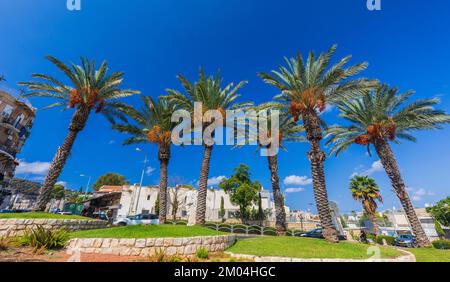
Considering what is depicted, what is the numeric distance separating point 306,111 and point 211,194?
104 ft

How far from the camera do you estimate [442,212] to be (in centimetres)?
3725

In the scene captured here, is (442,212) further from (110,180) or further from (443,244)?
(110,180)

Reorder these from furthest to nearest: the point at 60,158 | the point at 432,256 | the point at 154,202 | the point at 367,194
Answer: the point at 154,202 → the point at 367,194 → the point at 60,158 → the point at 432,256

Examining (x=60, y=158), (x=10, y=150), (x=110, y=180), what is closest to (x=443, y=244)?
(x=60, y=158)

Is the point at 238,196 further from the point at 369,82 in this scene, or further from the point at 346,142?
the point at 369,82

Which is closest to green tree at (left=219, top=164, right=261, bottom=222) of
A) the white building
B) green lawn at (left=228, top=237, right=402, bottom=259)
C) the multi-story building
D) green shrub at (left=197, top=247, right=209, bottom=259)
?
the white building

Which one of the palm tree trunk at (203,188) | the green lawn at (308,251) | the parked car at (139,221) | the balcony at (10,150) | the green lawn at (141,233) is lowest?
the green lawn at (308,251)

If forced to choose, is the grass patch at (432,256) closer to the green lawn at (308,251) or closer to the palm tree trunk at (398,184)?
the green lawn at (308,251)

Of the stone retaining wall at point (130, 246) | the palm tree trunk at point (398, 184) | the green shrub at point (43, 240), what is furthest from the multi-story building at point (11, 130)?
the palm tree trunk at point (398, 184)

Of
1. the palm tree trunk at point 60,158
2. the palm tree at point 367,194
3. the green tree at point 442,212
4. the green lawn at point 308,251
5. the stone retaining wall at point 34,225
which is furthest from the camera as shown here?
the green tree at point 442,212

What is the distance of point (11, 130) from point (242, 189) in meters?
39.2

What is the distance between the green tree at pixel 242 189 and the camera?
3450cm

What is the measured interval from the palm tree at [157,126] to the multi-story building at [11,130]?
27.3 meters
